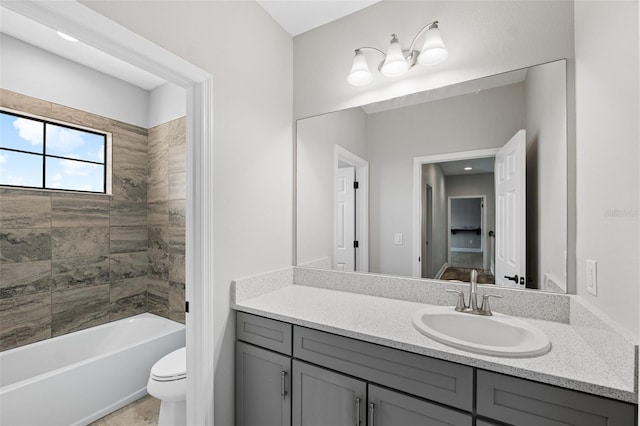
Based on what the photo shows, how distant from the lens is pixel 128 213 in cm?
284

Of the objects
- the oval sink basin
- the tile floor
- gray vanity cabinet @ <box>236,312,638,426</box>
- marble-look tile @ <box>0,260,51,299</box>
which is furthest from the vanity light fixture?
marble-look tile @ <box>0,260,51,299</box>

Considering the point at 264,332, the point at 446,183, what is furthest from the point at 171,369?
the point at 446,183

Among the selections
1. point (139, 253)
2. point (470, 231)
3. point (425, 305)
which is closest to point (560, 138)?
point (470, 231)

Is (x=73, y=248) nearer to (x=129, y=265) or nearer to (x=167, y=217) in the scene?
(x=129, y=265)

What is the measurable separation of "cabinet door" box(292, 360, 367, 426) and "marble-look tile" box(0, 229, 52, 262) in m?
2.29

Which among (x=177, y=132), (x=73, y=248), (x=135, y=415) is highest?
(x=177, y=132)

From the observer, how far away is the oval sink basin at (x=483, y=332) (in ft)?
3.19

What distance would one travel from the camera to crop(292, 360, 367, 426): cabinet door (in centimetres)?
119

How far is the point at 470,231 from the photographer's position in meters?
1.56

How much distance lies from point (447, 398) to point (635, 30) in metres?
1.20

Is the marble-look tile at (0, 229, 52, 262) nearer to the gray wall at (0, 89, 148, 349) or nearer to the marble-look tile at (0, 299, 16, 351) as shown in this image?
the gray wall at (0, 89, 148, 349)

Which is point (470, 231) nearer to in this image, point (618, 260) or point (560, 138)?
point (560, 138)

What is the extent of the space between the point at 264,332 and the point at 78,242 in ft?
6.84

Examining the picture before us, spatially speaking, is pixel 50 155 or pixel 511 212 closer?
pixel 511 212
